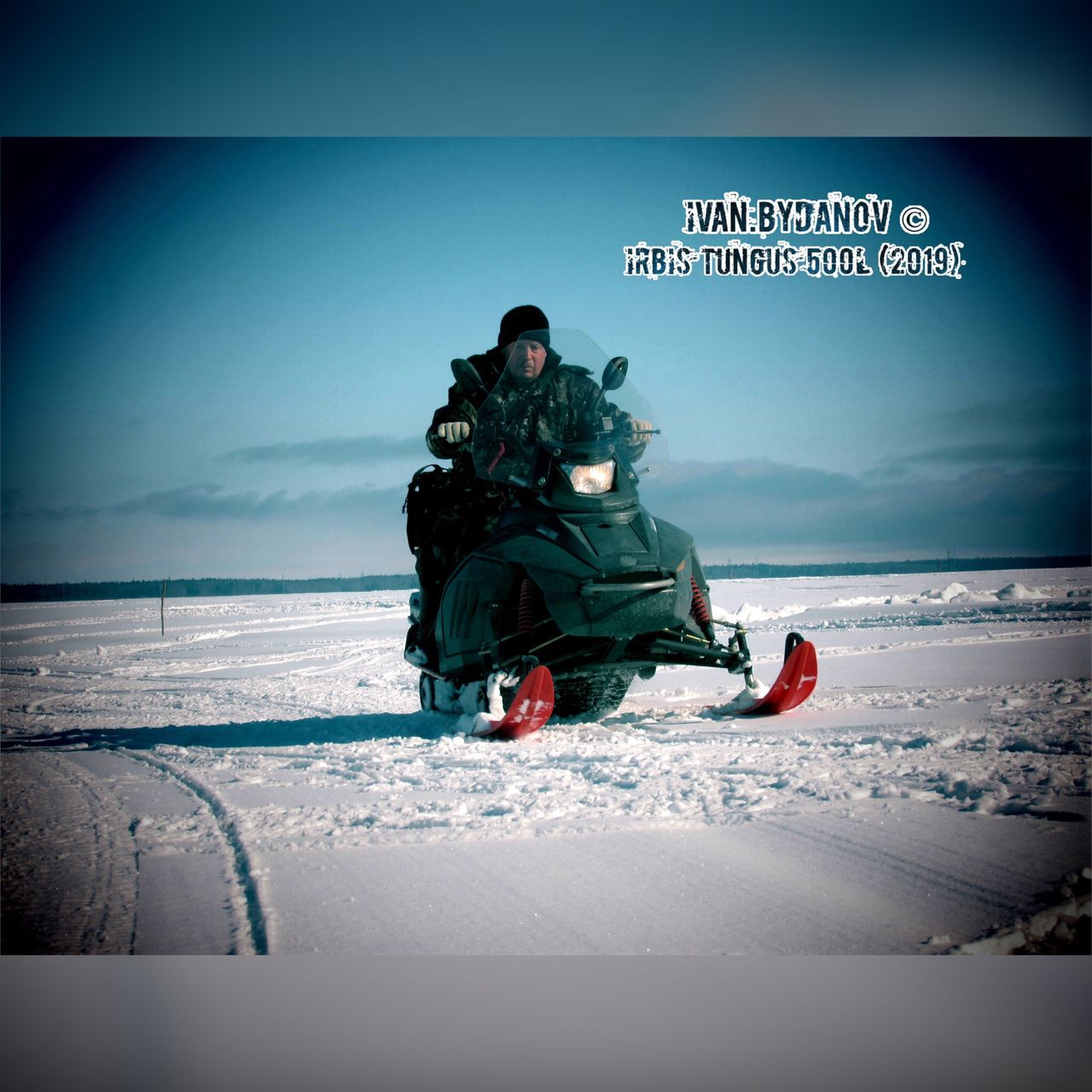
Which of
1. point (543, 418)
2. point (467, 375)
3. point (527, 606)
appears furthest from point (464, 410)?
point (527, 606)

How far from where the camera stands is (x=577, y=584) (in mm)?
3707

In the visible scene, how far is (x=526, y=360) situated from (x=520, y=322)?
0.56 metres

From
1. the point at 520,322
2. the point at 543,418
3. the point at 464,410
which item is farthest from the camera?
the point at 520,322

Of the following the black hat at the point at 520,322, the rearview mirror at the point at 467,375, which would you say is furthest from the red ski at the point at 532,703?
the black hat at the point at 520,322

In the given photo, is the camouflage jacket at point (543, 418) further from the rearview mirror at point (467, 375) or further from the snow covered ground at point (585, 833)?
the snow covered ground at point (585, 833)

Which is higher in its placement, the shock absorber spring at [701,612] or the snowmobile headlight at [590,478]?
the snowmobile headlight at [590,478]

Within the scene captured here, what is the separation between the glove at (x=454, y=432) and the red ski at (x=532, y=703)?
1.34m

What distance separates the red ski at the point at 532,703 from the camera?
3.67m

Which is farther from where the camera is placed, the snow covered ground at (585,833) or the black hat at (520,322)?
the black hat at (520,322)

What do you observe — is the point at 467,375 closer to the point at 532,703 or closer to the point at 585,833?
the point at 532,703

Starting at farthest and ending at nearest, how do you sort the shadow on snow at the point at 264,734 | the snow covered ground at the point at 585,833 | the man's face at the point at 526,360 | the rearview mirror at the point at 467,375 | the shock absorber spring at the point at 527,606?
the rearview mirror at the point at 467,375, the shadow on snow at the point at 264,734, the man's face at the point at 526,360, the shock absorber spring at the point at 527,606, the snow covered ground at the point at 585,833
